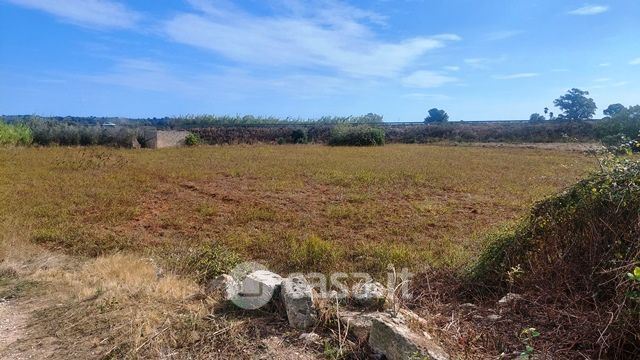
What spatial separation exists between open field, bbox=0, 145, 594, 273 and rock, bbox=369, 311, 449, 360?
1.92m

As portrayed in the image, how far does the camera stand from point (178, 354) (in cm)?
256

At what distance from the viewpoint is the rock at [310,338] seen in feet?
8.46

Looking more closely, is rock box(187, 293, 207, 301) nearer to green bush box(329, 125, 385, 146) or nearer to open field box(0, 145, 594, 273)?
open field box(0, 145, 594, 273)

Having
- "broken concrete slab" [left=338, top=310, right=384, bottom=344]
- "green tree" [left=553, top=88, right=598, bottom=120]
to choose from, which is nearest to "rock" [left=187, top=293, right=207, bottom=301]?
"broken concrete slab" [left=338, top=310, right=384, bottom=344]

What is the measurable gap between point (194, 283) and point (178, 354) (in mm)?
1216

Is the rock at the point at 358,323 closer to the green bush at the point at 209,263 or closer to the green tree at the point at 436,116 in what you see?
the green bush at the point at 209,263

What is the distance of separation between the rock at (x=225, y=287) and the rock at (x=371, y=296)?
819mm

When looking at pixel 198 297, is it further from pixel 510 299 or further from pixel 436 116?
pixel 436 116

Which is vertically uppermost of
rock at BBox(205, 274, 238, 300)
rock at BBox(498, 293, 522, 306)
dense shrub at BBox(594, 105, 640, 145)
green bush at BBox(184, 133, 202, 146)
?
dense shrub at BBox(594, 105, 640, 145)

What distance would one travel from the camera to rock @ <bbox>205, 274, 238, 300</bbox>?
305 centimetres

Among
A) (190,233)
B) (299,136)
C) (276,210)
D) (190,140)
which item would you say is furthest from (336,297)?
(299,136)

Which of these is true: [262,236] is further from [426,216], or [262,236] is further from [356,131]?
[356,131]

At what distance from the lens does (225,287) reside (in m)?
3.20

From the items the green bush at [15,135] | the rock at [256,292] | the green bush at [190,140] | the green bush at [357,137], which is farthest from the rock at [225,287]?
the green bush at [357,137]
